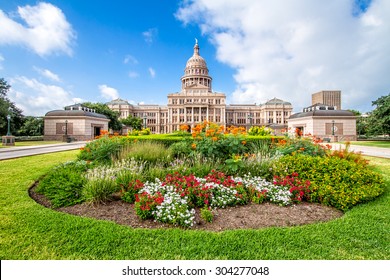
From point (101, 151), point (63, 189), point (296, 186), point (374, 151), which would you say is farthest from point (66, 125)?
point (374, 151)

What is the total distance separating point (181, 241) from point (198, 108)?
7050cm

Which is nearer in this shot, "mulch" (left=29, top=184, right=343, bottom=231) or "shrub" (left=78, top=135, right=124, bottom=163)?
"mulch" (left=29, top=184, right=343, bottom=231)

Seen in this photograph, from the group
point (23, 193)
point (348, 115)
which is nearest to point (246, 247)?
point (23, 193)

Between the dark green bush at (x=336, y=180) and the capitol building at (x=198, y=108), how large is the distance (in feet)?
207

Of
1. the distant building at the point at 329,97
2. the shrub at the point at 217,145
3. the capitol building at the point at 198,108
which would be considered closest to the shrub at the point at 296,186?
the shrub at the point at 217,145

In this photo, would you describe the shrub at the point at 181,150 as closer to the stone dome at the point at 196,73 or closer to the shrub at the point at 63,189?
the shrub at the point at 63,189

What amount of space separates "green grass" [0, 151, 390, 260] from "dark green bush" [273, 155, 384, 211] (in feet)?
2.24

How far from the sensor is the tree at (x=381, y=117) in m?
26.1

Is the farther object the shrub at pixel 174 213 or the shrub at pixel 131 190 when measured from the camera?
the shrub at pixel 131 190

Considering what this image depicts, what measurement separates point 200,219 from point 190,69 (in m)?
83.2

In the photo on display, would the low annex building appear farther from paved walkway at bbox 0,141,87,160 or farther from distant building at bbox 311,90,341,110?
distant building at bbox 311,90,341,110

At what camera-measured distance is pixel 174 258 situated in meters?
2.70

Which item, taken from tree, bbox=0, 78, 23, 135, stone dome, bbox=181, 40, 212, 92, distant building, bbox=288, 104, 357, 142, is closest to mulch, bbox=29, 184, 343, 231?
tree, bbox=0, 78, 23, 135

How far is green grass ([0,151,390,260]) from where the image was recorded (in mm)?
2736
